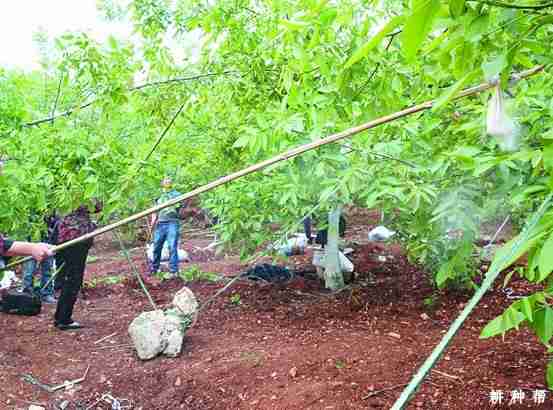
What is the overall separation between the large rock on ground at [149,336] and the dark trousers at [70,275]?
0.93m

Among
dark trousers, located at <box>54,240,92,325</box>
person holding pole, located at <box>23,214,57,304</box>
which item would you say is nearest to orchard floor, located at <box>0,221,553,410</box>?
dark trousers, located at <box>54,240,92,325</box>

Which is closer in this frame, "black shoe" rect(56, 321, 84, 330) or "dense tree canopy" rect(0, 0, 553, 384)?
"dense tree canopy" rect(0, 0, 553, 384)

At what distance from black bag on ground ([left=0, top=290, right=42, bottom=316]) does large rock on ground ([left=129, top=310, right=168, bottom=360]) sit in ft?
6.05

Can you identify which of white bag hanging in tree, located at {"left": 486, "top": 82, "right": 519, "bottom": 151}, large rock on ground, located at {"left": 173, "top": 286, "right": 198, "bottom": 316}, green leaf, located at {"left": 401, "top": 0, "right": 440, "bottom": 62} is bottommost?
large rock on ground, located at {"left": 173, "top": 286, "right": 198, "bottom": 316}

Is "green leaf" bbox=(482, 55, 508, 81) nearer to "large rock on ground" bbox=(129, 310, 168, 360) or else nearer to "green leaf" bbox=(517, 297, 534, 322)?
"green leaf" bbox=(517, 297, 534, 322)

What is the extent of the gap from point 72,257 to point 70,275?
20 cm

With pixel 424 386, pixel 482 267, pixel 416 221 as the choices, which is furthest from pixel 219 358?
pixel 482 267

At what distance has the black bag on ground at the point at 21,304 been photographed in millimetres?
5848

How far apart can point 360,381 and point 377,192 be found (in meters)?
1.43

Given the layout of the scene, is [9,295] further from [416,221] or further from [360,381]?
[416,221]

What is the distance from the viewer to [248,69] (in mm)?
4023

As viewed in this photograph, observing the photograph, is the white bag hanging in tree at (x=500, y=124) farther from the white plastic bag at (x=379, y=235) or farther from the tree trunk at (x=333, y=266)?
the white plastic bag at (x=379, y=235)

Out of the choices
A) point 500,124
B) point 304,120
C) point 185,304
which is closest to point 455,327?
point 500,124

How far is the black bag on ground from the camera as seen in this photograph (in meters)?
5.85
